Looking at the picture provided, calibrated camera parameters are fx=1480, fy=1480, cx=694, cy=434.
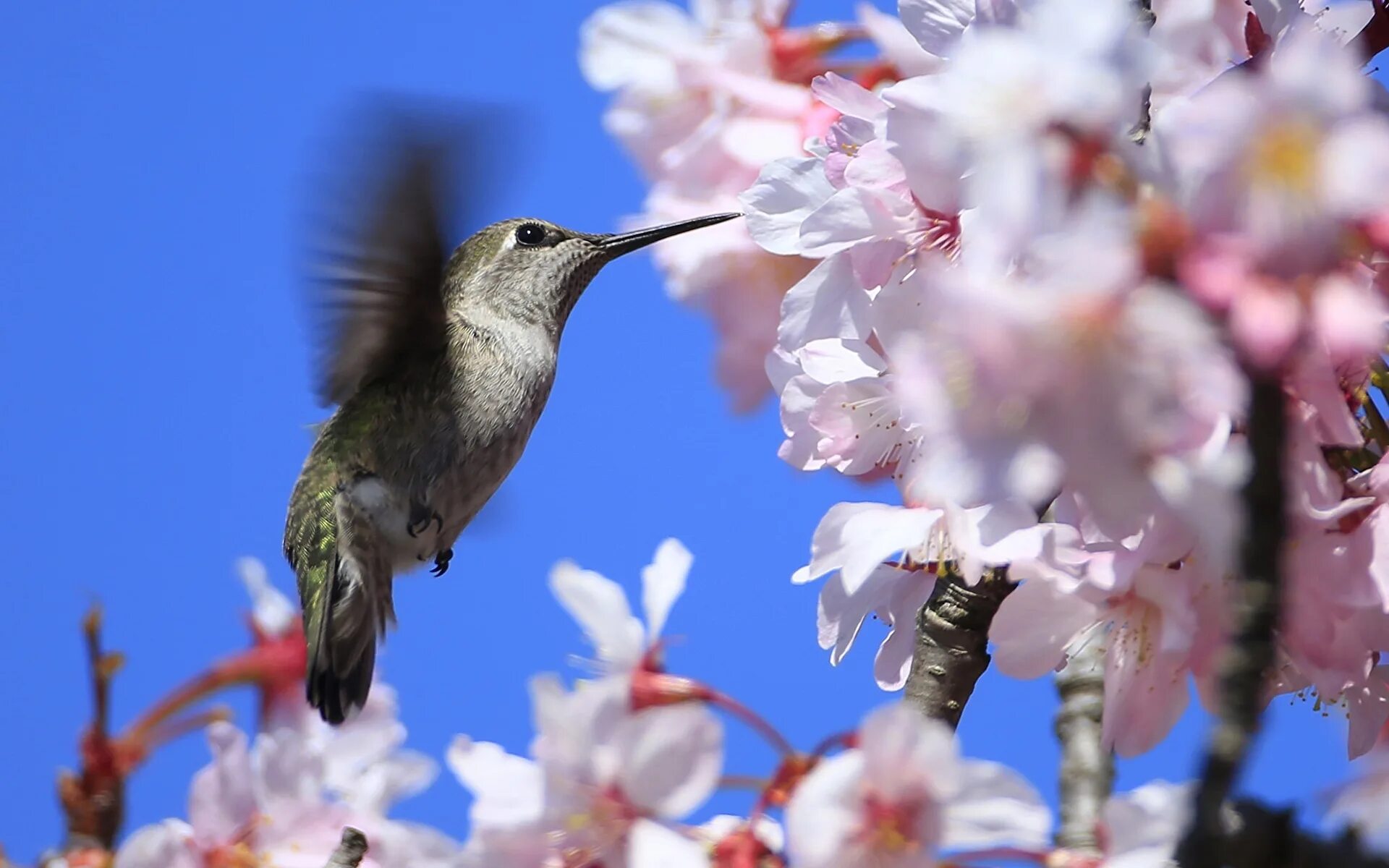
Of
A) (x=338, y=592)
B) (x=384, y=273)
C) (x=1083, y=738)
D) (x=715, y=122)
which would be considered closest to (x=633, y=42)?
(x=715, y=122)

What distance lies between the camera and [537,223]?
3.51m

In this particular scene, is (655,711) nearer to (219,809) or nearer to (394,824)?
(394,824)

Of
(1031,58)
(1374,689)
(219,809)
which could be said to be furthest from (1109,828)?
(219,809)

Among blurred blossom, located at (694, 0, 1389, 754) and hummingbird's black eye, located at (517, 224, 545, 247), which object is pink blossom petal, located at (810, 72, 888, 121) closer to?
blurred blossom, located at (694, 0, 1389, 754)

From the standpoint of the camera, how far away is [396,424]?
3.13 meters

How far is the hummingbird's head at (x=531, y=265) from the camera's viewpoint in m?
3.39

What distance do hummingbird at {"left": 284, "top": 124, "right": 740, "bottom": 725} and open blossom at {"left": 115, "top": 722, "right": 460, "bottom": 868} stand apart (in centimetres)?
20

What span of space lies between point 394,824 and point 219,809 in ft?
2.68

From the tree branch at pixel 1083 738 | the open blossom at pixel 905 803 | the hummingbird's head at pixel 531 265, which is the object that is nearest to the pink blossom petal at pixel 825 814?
the open blossom at pixel 905 803

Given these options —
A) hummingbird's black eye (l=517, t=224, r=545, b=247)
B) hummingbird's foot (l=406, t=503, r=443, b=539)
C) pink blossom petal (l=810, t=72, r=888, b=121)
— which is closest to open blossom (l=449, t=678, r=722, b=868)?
pink blossom petal (l=810, t=72, r=888, b=121)

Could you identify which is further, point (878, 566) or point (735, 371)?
point (735, 371)

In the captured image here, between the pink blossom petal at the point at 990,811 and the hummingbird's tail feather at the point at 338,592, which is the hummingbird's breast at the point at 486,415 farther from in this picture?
the pink blossom petal at the point at 990,811

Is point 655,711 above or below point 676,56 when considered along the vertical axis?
below

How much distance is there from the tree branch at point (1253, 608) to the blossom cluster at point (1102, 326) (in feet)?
0.12
